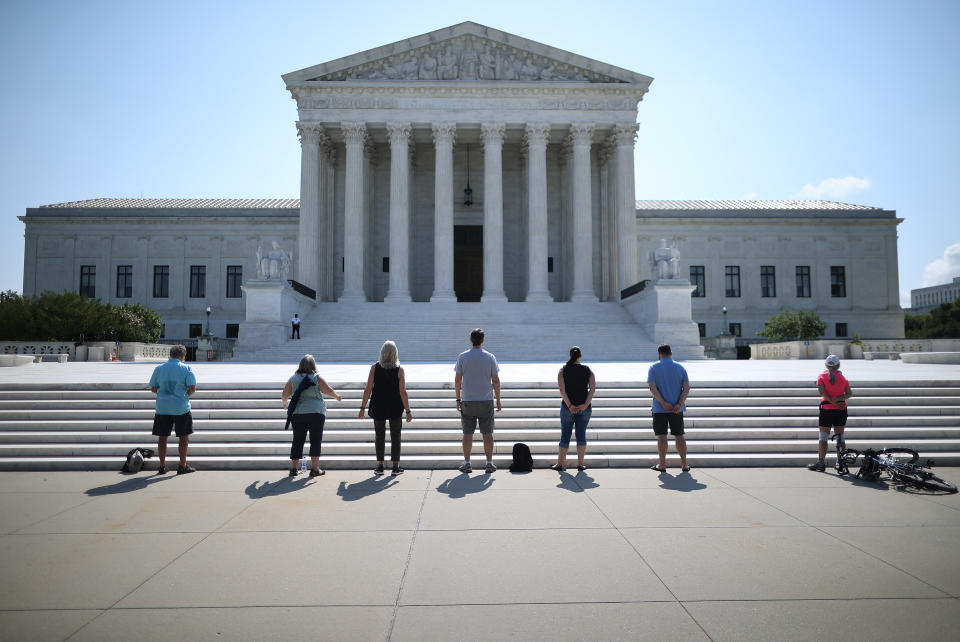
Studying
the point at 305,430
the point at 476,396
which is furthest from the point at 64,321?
the point at 476,396

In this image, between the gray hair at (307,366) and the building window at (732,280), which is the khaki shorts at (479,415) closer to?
the gray hair at (307,366)

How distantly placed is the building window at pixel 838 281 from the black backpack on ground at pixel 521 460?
187 feet

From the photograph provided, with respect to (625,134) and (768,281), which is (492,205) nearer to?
(625,134)

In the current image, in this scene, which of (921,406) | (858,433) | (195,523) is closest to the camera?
(195,523)

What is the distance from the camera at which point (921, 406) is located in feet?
41.5

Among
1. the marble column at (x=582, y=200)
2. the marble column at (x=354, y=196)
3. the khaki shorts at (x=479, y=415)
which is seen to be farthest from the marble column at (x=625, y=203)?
the khaki shorts at (x=479, y=415)

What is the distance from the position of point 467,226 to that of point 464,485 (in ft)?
127

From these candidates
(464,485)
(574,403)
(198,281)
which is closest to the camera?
(464,485)

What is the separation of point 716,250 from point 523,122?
1031 inches

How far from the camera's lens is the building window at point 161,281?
2221 inches

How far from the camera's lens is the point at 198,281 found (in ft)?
185

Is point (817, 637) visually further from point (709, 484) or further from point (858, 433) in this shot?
point (858, 433)

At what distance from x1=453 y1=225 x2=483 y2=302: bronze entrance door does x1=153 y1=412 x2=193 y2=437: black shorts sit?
36982 mm

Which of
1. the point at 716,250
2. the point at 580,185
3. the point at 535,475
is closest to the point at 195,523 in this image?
the point at 535,475
